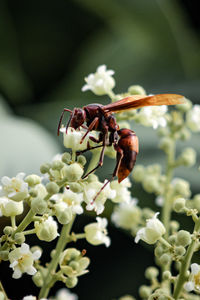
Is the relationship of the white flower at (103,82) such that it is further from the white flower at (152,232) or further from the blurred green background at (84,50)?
the blurred green background at (84,50)

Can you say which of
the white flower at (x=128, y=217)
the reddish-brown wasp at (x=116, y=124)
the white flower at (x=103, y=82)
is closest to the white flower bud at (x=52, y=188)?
the reddish-brown wasp at (x=116, y=124)

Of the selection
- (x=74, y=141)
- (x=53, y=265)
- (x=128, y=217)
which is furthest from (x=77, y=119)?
(x=128, y=217)

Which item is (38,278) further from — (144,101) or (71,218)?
(144,101)

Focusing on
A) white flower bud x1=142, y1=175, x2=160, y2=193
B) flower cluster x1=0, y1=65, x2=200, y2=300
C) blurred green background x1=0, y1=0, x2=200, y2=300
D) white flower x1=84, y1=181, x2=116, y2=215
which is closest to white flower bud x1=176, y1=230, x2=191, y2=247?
flower cluster x1=0, y1=65, x2=200, y2=300

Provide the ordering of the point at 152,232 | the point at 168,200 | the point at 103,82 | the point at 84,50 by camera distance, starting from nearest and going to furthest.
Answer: the point at 152,232 → the point at 103,82 → the point at 168,200 → the point at 84,50

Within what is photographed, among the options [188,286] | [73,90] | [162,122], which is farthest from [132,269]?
[73,90]

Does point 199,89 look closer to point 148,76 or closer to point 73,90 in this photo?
point 148,76
